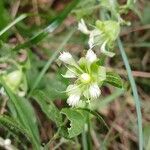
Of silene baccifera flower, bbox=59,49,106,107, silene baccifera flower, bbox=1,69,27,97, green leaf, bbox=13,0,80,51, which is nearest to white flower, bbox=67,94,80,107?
silene baccifera flower, bbox=59,49,106,107

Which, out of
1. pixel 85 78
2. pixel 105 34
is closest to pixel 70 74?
pixel 85 78

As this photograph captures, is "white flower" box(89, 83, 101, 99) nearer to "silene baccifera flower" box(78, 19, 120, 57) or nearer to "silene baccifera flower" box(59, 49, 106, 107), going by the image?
"silene baccifera flower" box(59, 49, 106, 107)

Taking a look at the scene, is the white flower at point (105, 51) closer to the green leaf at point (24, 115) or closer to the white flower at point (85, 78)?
the white flower at point (85, 78)

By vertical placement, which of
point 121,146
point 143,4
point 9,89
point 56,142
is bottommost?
point 121,146

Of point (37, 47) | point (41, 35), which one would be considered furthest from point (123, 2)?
point (41, 35)

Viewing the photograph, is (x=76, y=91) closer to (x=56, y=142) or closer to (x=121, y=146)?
(x=56, y=142)
